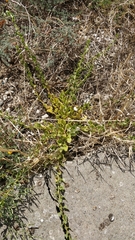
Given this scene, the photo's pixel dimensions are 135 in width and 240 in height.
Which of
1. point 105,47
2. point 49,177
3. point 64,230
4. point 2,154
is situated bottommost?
point 64,230

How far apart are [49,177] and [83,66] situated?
0.80 m

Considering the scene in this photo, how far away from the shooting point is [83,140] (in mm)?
2432

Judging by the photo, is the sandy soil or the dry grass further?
the dry grass

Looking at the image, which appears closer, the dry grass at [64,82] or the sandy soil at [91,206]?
the sandy soil at [91,206]

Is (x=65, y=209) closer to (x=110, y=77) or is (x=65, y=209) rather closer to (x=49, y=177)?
(x=49, y=177)

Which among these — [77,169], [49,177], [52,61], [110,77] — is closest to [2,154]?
[49,177]

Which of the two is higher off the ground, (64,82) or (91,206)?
(64,82)

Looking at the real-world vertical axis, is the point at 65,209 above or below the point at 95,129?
below

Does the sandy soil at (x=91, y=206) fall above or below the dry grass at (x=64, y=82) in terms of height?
below

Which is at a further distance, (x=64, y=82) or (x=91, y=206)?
(x=64, y=82)

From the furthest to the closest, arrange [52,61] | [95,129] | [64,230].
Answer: [52,61]
[95,129]
[64,230]

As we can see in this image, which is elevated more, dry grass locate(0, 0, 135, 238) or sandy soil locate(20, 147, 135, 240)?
dry grass locate(0, 0, 135, 238)

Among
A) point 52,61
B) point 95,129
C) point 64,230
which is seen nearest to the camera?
point 64,230

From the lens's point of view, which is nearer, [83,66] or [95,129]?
[95,129]
